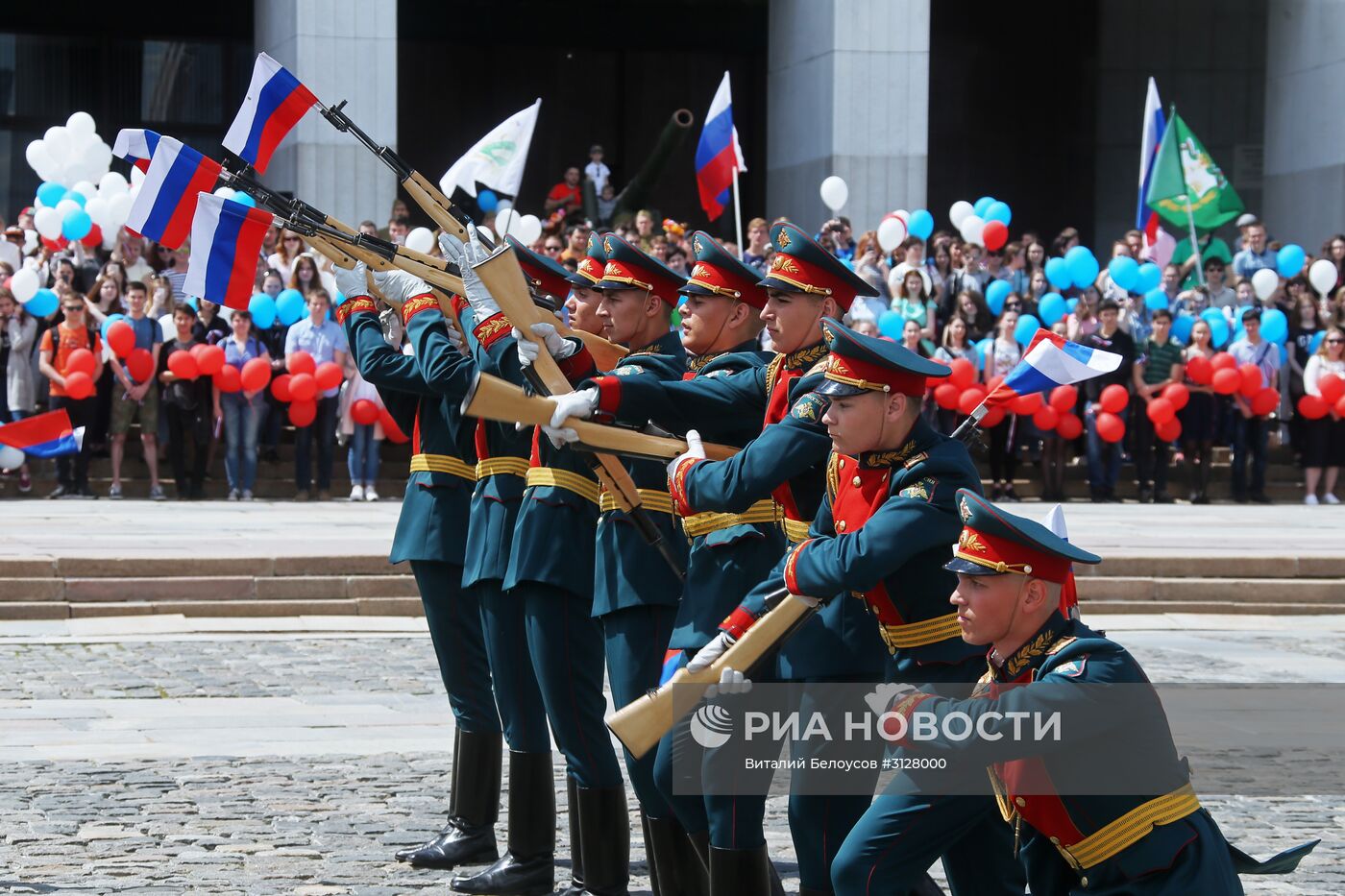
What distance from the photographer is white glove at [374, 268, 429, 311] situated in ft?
21.7

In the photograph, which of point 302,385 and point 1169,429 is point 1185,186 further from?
point 302,385

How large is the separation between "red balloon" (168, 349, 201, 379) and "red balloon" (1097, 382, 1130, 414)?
826cm

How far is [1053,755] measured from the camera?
4.12 meters

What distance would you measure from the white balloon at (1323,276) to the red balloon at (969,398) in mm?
4362

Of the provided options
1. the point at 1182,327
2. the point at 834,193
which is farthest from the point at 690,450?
the point at 834,193

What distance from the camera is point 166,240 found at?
7.07 meters

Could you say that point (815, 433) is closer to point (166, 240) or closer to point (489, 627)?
point (489, 627)

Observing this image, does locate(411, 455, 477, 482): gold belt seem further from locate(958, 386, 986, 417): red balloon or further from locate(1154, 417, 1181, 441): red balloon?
locate(1154, 417, 1181, 441): red balloon

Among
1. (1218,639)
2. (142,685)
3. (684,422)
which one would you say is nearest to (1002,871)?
(684,422)

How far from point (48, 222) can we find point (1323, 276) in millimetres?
12292

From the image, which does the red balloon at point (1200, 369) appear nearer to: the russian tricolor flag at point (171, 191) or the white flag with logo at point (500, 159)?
the white flag with logo at point (500, 159)

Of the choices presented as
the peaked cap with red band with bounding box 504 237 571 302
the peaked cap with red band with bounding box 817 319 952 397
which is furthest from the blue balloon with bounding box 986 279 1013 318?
the peaked cap with red band with bounding box 817 319 952 397

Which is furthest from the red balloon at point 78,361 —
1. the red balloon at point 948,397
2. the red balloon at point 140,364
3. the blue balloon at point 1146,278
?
the blue balloon at point 1146,278

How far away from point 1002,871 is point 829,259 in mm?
1665
